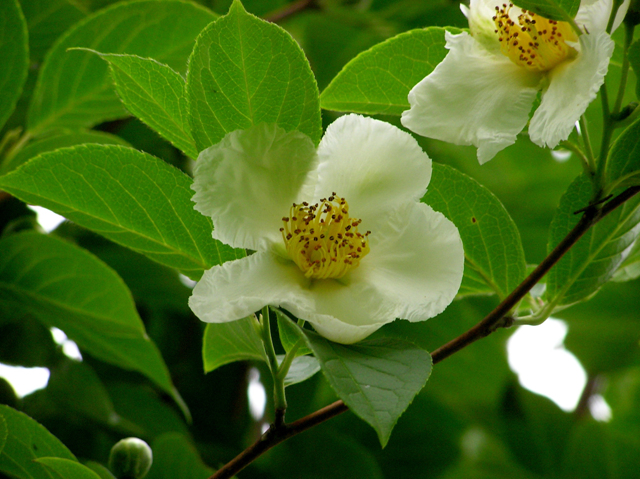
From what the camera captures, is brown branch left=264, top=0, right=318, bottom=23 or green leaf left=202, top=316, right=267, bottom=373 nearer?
green leaf left=202, top=316, right=267, bottom=373

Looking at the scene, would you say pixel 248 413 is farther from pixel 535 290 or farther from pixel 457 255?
pixel 457 255

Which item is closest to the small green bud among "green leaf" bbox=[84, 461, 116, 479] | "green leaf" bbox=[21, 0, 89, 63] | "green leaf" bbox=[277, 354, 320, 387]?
"green leaf" bbox=[84, 461, 116, 479]

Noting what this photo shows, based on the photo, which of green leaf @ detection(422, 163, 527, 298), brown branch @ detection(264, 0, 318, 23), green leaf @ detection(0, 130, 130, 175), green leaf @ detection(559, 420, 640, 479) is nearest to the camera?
green leaf @ detection(422, 163, 527, 298)

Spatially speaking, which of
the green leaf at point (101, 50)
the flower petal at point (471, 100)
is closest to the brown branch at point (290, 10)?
the green leaf at point (101, 50)

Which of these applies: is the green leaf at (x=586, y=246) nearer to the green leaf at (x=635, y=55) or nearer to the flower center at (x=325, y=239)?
the green leaf at (x=635, y=55)

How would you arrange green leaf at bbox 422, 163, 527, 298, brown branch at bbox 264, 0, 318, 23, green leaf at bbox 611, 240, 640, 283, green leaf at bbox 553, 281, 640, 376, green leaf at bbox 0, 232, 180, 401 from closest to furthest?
green leaf at bbox 422, 163, 527, 298
green leaf at bbox 611, 240, 640, 283
green leaf at bbox 0, 232, 180, 401
brown branch at bbox 264, 0, 318, 23
green leaf at bbox 553, 281, 640, 376

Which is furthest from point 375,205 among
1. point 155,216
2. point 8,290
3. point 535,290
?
point 8,290

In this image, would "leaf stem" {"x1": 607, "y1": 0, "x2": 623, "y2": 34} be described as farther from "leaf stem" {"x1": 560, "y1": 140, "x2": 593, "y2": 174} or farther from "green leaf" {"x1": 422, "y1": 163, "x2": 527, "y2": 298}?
"green leaf" {"x1": 422, "y1": 163, "x2": 527, "y2": 298}

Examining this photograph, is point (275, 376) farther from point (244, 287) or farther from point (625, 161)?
point (625, 161)
